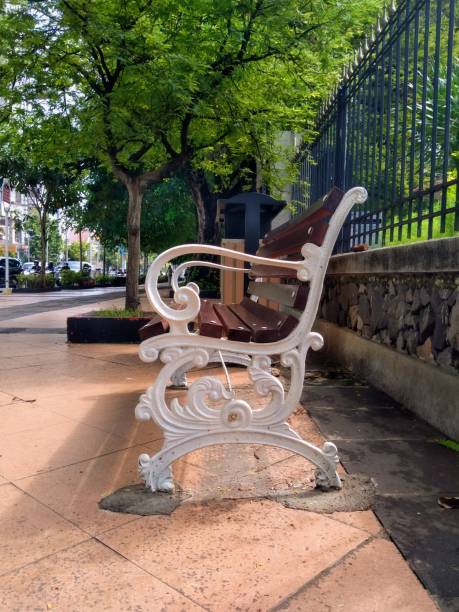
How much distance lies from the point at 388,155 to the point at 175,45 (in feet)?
12.1

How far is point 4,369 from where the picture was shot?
5219 millimetres

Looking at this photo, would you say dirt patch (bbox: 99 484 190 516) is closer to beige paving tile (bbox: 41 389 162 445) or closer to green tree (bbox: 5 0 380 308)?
beige paving tile (bbox: 41 389 162 445)

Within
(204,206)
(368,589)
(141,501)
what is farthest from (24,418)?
(204,206)

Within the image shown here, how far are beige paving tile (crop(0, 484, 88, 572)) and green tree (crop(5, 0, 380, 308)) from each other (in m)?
4.93

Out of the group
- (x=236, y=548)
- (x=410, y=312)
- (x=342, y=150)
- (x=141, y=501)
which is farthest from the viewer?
(x=342, y=150)

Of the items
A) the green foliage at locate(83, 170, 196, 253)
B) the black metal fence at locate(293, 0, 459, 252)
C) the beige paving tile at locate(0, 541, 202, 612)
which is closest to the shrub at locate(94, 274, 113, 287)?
the green foliage at locate(83, 170, 196, 253)

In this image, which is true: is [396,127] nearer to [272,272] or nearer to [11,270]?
[272,272]

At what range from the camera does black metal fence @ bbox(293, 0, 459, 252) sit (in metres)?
3.31

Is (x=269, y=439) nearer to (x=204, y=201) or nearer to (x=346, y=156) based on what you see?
(x=346, y=156)

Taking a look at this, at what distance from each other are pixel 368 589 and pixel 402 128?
3.19m

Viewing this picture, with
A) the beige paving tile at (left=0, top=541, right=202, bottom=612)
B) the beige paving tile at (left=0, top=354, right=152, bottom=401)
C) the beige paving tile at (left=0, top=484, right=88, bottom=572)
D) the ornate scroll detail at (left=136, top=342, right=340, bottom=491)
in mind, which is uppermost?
the ornate scroll detail at (left=136, top=342, right=340, bottom=491)

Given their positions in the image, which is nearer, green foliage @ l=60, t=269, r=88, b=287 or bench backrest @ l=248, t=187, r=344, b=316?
bench backrest @ l=248, t=187, r=344, b=316

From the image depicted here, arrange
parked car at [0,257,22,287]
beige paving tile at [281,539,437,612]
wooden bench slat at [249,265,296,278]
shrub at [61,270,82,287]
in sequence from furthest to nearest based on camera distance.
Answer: parked car at [0,257,22,287] → shrub at [61,270,82,287] → wooden bench slat at [249,265,296,278] → beige paving tile at [281,539,437,612]

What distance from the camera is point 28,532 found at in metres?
1.98
